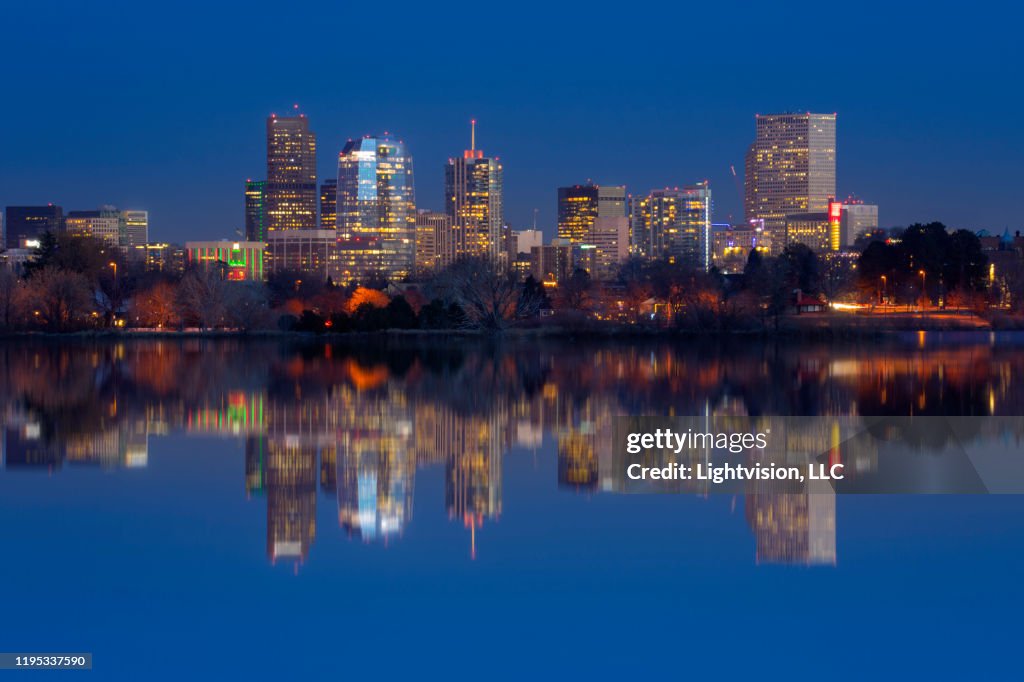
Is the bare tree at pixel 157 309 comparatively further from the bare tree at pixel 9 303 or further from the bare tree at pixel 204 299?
the bare tree at pixel 9 303

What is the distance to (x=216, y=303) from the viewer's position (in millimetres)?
63125

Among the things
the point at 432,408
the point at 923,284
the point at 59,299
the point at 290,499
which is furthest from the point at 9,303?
the point at 290,499

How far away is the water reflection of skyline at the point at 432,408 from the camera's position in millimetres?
13477

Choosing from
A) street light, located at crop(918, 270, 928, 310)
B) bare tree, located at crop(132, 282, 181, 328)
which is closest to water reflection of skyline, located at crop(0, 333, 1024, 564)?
bare tree, located at crop(132, 282, 181, 328)

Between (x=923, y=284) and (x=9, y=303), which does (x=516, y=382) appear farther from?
(x=923, y=284)

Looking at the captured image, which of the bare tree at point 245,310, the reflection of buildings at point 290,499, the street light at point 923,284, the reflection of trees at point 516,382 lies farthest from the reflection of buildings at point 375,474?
the street light at point 923,284

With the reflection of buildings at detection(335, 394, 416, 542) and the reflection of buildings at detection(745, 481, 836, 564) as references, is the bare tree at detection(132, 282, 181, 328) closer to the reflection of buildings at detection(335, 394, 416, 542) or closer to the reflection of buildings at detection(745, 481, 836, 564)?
the reflection of buildings at detection(335, 394, 416, 542)

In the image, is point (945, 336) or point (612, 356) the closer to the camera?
point (612, 356)

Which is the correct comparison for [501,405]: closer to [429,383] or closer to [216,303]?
[429,383]

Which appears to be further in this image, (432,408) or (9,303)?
(9,303)

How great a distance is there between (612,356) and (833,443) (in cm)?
2488

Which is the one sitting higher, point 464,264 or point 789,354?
point 464,264

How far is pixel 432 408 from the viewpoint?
2322 centimetres

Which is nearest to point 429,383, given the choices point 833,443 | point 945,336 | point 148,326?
point 833,443
